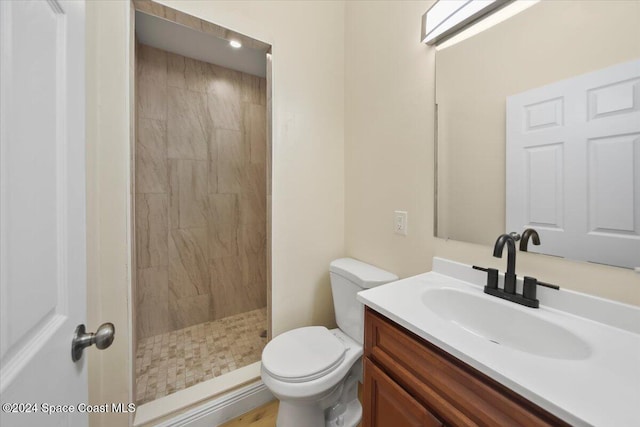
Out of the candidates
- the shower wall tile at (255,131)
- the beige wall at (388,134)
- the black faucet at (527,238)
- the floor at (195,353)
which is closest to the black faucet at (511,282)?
the black faucet at (527,238)

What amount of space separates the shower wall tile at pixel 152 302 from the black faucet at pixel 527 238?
2428 mm

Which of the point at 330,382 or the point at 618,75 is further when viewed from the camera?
the point at 330,382

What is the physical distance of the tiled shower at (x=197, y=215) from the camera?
1.97 meters

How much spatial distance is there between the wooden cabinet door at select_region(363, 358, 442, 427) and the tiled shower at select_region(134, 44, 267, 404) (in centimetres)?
117

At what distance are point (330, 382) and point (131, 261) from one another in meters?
1.07

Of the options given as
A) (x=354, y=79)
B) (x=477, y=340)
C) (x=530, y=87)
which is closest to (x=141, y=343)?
(x=477, y=340)

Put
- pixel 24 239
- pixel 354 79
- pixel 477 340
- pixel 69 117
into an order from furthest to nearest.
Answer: pixel 354 79, pixel 477 340, pixel 69 117, pixel 24 239

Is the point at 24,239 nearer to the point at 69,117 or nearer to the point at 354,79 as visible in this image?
the point at 69,117

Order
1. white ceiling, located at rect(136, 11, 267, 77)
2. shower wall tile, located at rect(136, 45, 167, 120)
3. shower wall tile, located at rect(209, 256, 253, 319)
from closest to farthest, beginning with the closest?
white ceiling, located at rect(136, 11, 267, 77) → shower wall tile, located at rect(136, 45, 167, 120) → shower wall tile, located at rect(209, 256, 253, 319)

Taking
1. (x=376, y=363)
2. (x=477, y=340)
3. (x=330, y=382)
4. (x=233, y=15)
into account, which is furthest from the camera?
(x=233, y=15)

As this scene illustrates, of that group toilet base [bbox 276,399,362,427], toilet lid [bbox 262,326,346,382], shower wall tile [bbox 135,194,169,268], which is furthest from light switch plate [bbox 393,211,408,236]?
shower wall tile [bbox 135,194,169,268]

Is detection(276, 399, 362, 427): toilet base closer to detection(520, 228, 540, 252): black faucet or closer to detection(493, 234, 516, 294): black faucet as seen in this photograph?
detection(493, 234, 516, 294): black faucet

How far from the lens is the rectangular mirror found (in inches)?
27.8

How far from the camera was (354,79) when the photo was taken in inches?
65.4
